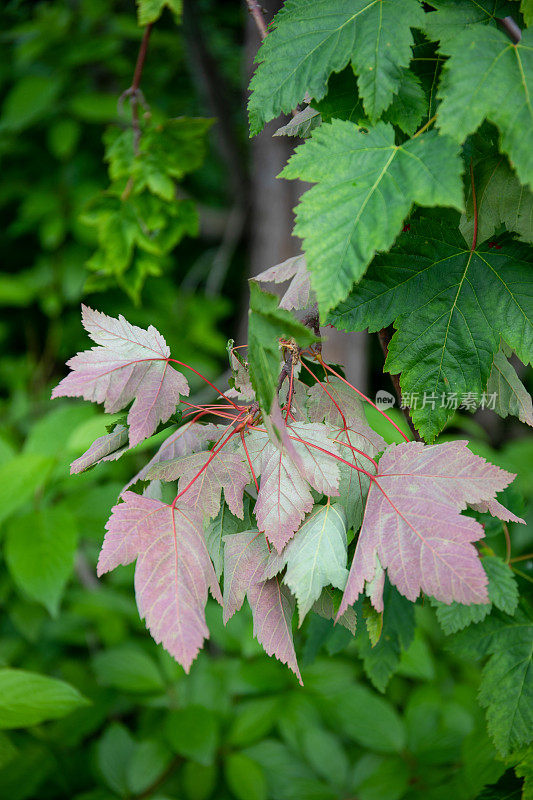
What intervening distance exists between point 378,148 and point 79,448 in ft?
2.55

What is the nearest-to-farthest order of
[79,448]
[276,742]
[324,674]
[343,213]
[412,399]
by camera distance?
1. [343,213]
2. [412,399]
3. [79,448]
4. [276,742]
5. [324,674]

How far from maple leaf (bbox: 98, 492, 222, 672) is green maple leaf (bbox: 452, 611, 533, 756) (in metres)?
0.40

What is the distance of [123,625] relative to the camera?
57.4 inches

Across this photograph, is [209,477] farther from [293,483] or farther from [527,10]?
[527,10]

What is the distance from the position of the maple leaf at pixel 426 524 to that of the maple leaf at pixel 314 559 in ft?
0.05

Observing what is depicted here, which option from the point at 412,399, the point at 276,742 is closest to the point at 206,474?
the point at 412,399

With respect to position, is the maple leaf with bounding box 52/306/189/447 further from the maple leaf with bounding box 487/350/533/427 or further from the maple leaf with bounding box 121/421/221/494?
the maple leaf with bounding box 487/350/533/427

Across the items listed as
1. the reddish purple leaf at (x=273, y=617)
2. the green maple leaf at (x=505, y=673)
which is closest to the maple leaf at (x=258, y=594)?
the reddish purple leaf at (x=273, y=617)

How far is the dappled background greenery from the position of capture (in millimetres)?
1034

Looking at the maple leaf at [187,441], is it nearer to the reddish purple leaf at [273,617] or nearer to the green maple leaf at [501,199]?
the reddish purple leaf at [273,617]

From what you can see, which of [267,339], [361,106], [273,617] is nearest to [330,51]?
[361,106]

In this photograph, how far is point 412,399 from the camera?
1.79ft

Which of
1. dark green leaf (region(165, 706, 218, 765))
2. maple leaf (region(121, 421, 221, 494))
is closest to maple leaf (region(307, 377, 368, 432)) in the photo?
maple leaf (region(121, 421, 221, 494))

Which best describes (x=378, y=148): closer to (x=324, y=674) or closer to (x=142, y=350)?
(x=142, y=350)
